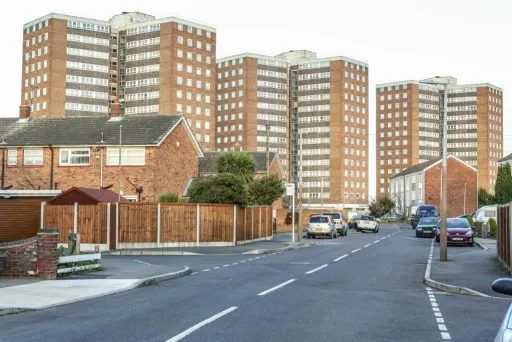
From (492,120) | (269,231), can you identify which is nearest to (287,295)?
(269,231)

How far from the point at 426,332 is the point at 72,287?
30.6 feet

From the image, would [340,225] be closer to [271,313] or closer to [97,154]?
[97,154]

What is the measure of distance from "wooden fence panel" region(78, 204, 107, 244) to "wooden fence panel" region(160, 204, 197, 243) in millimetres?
3284

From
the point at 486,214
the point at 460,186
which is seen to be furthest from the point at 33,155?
the point at 460,186

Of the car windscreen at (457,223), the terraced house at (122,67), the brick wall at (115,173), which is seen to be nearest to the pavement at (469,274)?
the car windscreen at (457,223)

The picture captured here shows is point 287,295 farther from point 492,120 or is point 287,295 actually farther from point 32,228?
point 492,120

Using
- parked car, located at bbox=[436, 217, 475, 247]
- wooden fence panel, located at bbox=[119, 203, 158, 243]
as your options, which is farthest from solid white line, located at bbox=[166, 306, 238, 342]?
parked car, located at bbox=[436, 217, 475, 247]

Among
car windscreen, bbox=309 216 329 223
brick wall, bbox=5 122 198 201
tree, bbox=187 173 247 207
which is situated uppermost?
brick wall, bbox=5 122 198 201

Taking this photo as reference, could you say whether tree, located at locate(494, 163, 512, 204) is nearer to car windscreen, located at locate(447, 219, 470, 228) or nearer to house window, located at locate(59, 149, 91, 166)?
car windscreen, located at locate(447, 219, 470, 228)

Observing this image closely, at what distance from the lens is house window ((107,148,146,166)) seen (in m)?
51.0

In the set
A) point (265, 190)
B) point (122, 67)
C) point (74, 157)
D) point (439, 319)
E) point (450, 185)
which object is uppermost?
point (122, 67)

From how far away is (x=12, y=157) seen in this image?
53.1 metres

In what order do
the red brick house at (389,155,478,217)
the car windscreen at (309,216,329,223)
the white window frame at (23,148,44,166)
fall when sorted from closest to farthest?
1. the car windscreen at (309,216,329,223)
2. the white window frame at (23,148,44,166)
3. the red brick house at (389,155,478,217)

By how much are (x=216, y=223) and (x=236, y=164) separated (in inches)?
686
